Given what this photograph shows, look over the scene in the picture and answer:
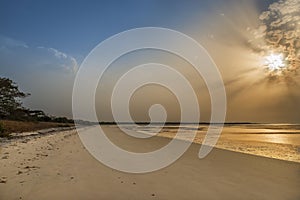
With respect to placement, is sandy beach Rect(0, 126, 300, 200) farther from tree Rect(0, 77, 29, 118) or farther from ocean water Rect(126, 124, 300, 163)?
tree Rect(0, 77, 29, 118)

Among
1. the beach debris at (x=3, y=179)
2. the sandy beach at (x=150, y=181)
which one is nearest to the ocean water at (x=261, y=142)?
the sandy beach at (x=150, y=181)

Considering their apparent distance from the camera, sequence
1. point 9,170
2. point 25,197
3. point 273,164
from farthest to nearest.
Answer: point 273,164, point 9,170, point 25,197

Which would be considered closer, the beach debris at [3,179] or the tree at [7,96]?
the beach debris at [3,179]

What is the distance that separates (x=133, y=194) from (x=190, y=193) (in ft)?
4.97

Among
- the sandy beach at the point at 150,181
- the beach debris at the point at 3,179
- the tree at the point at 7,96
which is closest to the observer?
the sandy beach at the point at 150,181

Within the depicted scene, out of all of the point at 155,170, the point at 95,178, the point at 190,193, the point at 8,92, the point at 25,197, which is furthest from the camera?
the point at 8,92

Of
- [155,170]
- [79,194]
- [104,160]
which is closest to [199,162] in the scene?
[155,170]

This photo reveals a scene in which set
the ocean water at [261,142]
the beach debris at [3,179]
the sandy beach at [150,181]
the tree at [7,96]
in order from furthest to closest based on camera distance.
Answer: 1. the tree at [7,96]
2. the ocean water at [261,142]
3. the beach debris at [3,179]
4. the sandy beach at [150,181]

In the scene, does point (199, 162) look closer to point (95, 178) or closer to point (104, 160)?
point (104, 160)

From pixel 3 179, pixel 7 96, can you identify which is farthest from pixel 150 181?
pixel 7 96

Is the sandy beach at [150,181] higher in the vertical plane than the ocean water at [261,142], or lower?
lower

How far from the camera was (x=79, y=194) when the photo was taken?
714cm

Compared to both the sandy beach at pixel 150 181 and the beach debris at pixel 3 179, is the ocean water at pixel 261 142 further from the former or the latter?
the beach debris at pixel 3 179

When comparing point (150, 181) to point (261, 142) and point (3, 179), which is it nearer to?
point (3, 179)
